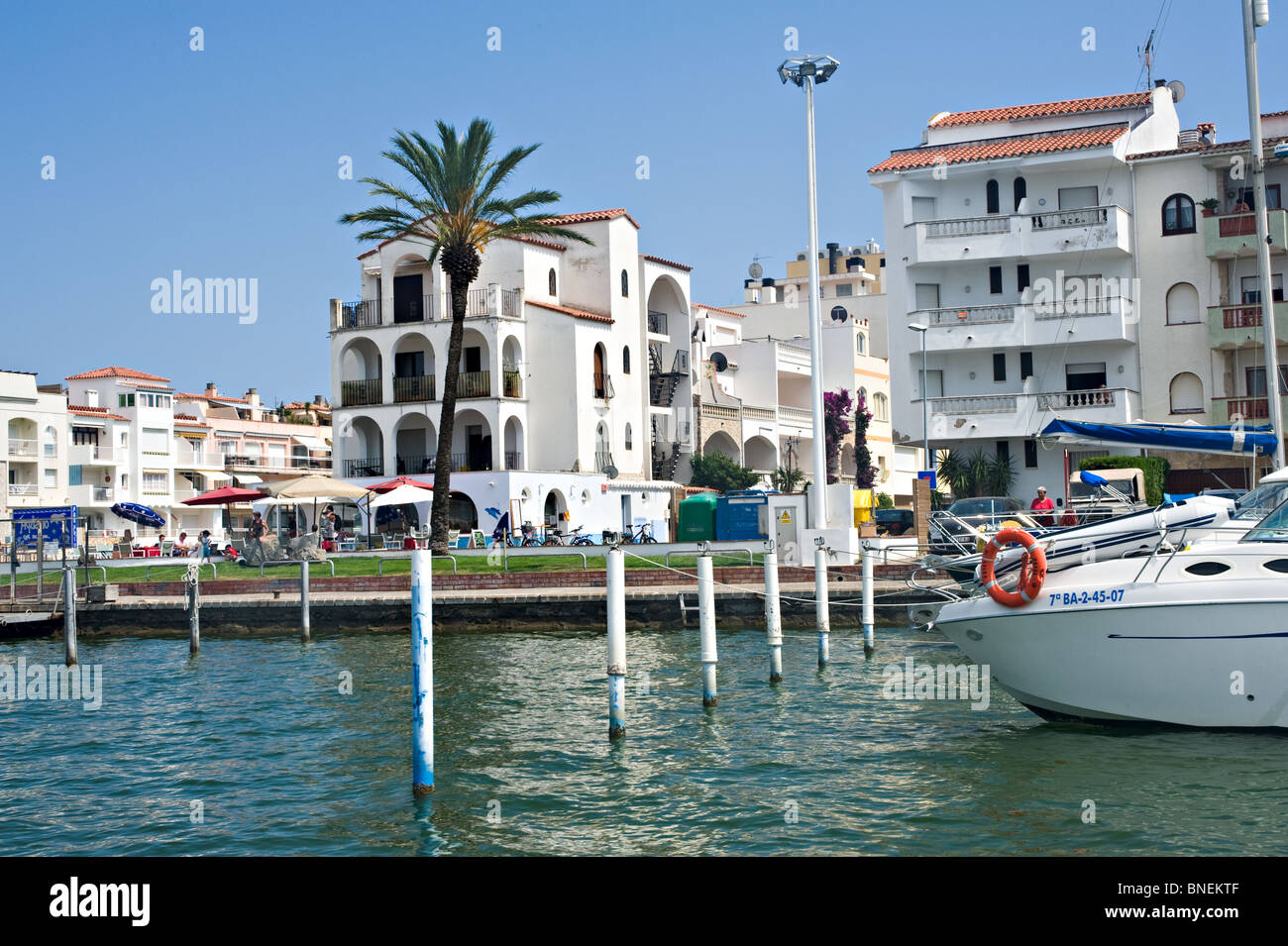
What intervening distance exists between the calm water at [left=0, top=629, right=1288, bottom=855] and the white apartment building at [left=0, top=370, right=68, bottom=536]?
5833cm

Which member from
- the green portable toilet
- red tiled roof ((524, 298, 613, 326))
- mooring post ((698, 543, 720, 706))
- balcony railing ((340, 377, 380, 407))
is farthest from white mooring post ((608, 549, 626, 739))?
balcony railing ((340, 377, 380, 407))

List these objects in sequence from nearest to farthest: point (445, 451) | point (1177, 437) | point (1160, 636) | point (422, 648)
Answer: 1. point (422, 648)
2. point (1160, 636)
3. point (1177, 437)
4. point (445, 451)

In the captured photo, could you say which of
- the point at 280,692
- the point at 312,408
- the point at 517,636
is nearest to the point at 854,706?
the point at 280,692

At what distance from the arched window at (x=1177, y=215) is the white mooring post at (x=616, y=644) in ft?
120

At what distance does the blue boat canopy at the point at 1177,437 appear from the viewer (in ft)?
69.0

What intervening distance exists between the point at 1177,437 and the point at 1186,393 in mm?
25868

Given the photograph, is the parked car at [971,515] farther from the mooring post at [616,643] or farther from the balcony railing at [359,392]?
the balcony railing at [359,392]

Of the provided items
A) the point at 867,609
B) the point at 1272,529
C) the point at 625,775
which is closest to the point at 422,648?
the point at 625,775

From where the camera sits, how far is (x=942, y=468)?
153 ft

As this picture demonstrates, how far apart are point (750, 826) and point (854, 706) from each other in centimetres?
621

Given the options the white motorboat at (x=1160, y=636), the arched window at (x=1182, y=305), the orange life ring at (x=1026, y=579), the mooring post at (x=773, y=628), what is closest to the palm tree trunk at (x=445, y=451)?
the mooring post at (x=773, y=628)

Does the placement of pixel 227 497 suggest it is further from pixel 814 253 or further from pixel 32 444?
pixel 32 444

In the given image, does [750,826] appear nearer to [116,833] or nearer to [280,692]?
[116,833]

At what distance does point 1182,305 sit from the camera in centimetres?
4547
